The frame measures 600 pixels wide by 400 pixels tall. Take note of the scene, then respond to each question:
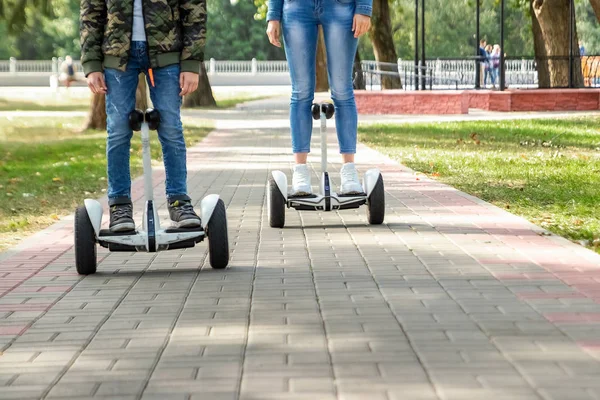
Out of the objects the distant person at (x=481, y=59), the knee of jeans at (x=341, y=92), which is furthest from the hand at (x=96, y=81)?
the distant person at (x=481, y=59)

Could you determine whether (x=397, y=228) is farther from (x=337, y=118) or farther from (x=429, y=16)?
(x=429, y=16)

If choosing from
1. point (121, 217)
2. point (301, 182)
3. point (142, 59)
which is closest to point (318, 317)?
point (121, 217)

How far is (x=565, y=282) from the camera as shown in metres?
5.79

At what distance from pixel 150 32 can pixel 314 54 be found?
5.97 feet

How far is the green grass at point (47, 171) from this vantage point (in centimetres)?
959

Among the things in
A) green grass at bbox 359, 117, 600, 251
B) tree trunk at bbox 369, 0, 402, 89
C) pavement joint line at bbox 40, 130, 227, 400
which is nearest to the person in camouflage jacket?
pavement joint line at bbox 40, 130, 227, 400

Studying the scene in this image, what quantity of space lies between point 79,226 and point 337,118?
2418 millimetres

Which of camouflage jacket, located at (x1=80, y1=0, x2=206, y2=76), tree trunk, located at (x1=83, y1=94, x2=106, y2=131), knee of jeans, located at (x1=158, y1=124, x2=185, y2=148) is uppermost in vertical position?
camouflage jacket, located at (x1=80, y1=0, x2=206, y2=76)

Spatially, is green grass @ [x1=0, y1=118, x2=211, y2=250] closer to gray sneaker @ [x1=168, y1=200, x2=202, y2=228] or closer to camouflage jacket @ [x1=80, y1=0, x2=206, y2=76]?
gray sneaker @ [x1=168, y1=200, x2=202, y2=228]

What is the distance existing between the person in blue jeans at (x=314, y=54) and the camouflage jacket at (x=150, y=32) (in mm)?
1463

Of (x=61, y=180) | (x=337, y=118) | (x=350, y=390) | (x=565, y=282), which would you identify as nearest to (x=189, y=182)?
(x=61, y=180)

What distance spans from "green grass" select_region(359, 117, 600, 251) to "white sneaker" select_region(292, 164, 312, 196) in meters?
1.62

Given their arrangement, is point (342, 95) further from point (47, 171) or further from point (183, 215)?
point (47, 171)

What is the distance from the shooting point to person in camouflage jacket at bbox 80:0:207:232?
20.7 feet
